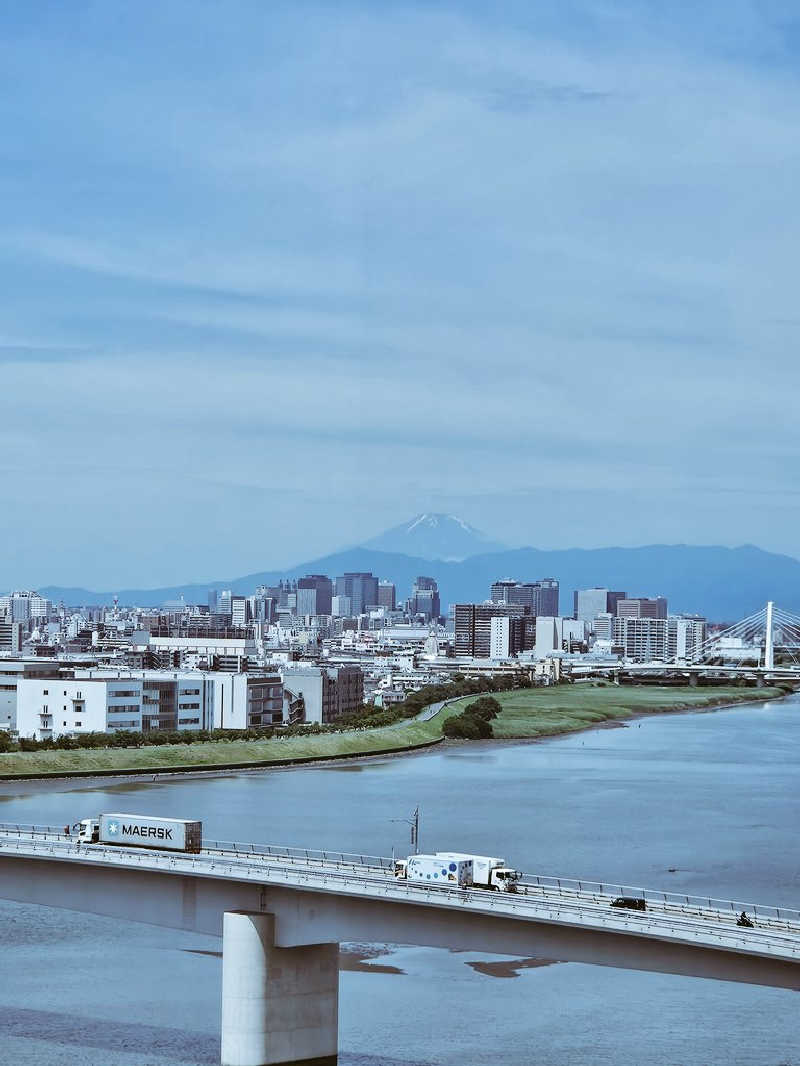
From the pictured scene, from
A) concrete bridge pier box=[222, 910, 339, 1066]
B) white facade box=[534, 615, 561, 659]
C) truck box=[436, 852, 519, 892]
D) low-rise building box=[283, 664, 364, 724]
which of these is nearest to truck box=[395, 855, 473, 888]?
truck box=[436, 852, 519, 892]

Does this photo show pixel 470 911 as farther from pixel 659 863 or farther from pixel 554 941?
pixel 659 863

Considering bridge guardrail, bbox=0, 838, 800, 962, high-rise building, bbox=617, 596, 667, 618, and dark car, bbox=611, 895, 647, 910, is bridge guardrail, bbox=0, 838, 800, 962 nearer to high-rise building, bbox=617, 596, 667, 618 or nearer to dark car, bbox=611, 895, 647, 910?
dark car, bbox=611, 895, 647, 910

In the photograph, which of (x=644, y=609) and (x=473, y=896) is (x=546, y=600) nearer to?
(x=644, y=609)

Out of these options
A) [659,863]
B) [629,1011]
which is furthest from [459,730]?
[629,1011]

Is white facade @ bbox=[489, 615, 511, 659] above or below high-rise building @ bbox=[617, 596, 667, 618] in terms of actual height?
below

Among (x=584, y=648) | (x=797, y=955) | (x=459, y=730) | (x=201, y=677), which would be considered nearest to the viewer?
(x=797, y=955)

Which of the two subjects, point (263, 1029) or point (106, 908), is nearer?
point (263, 1029)

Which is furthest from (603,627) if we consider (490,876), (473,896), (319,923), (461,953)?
(473,896)
